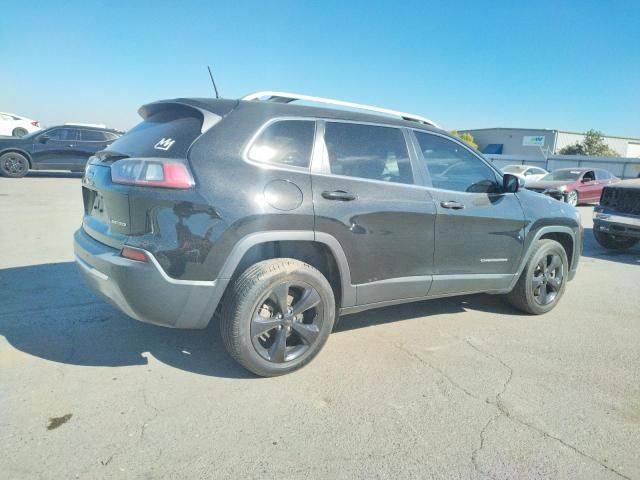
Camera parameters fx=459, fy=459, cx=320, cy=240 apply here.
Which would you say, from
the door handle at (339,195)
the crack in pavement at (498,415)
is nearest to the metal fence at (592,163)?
the crack in pavement at (498,415)

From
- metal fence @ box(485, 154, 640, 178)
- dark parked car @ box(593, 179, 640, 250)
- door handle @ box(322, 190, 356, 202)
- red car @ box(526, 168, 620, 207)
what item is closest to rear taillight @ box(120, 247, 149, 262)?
door handle @ box(322, 190, 356, 202)

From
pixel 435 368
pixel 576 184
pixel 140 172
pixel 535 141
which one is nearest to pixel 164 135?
Result: pixel 140 172

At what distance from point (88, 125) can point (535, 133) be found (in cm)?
6812

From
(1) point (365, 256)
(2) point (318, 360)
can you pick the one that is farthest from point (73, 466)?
(1) point (365, 256)

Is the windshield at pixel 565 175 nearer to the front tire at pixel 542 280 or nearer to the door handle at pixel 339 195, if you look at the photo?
the front tire at pixel 542 280

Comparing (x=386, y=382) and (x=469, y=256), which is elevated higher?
(x=469, y=256)

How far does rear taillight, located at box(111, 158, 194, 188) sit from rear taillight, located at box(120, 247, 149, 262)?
0.39m

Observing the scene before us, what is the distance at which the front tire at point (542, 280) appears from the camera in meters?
4.48

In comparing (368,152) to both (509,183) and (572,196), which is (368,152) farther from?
(572,196)

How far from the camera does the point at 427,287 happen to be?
3730 mm

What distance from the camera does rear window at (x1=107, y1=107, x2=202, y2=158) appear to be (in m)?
2.86

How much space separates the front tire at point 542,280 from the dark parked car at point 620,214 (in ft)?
13.2

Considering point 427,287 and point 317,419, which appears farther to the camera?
point 427,287

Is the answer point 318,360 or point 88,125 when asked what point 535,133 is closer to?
point 88,125
